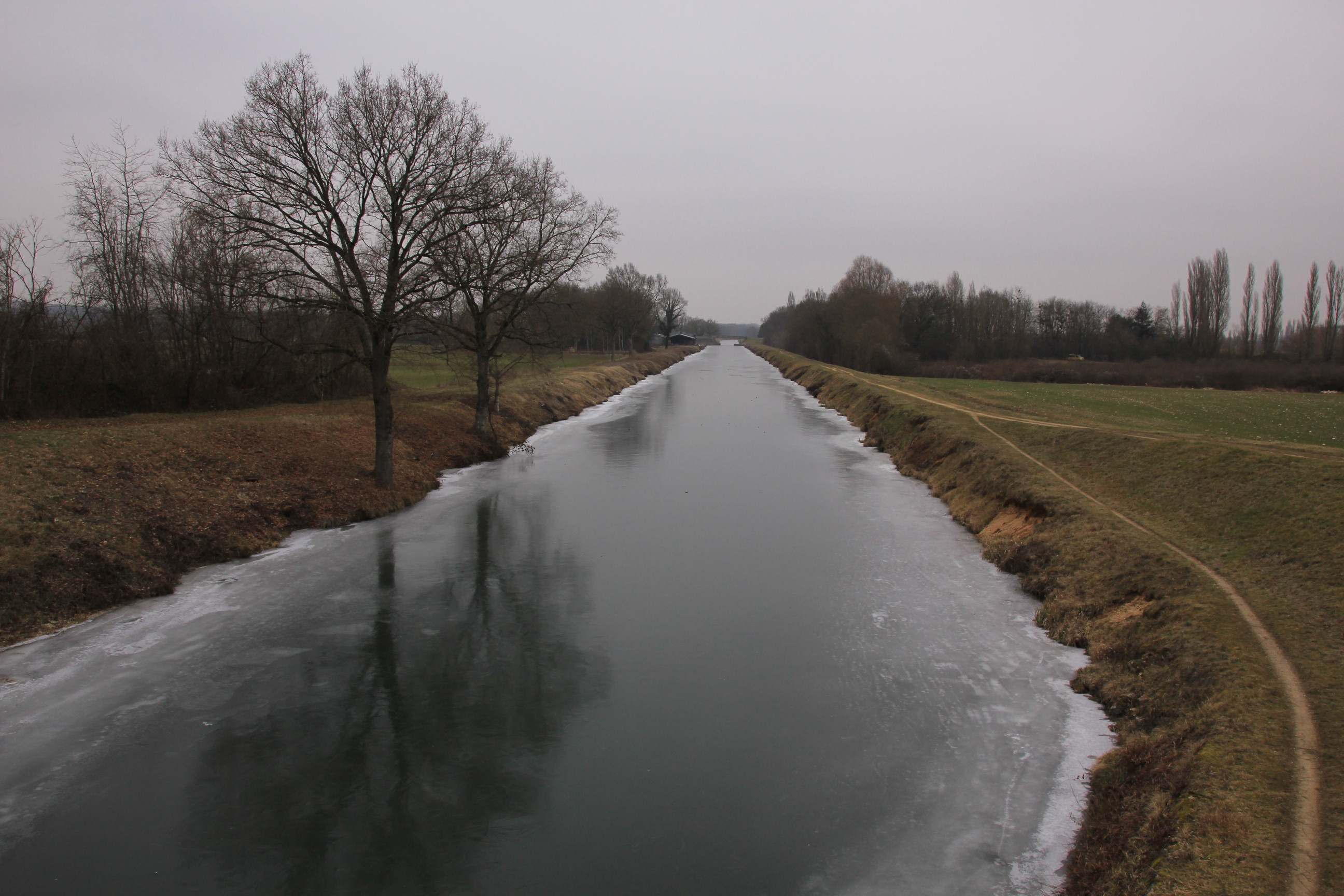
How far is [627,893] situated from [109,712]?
20.9 feet

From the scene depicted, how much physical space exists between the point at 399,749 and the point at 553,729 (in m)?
1.59

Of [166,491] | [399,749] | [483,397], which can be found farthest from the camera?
[483,397]

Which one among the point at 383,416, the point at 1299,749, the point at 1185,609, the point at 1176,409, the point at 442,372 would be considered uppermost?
the point at 442,372

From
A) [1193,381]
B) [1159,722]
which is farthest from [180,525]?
[1193,381]

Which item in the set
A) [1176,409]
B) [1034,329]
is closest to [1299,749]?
[1176,409]

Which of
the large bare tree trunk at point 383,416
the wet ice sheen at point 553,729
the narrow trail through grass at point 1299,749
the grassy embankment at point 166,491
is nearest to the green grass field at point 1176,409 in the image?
the narrow trail through grass at point 1299,749

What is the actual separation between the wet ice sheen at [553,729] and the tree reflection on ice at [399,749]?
33 millimetres

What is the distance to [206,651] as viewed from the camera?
9.51 metres

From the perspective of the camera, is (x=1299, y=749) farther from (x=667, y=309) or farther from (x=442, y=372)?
(x=667, y=309)

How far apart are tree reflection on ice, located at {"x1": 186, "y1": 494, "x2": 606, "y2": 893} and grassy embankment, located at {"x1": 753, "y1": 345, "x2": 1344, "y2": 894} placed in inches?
201

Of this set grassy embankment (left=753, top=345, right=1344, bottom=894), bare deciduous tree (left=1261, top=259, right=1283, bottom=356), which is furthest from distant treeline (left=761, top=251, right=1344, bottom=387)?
grassy embankment (left=753, top=345, right=1344, bottom=894)

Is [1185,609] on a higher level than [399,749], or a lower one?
higher

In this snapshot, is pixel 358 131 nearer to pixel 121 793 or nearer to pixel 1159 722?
pixel 121 793

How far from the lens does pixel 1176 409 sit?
28.5 m
